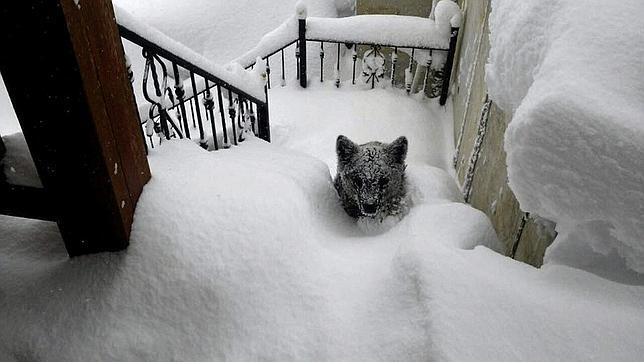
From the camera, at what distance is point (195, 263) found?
1927mm

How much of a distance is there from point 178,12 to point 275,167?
7.12 m

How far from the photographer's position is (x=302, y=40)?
674 cm

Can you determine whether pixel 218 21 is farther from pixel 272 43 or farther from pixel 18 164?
pixel 18 164

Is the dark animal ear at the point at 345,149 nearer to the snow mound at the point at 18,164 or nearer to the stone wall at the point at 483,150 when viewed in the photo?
the stone wall at the point at 483,150

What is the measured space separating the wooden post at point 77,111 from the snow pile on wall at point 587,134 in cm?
169

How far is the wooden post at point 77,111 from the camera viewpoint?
1481 millimetres

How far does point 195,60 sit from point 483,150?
250 cm

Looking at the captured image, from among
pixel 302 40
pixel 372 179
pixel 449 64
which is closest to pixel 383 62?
pixel 449 64

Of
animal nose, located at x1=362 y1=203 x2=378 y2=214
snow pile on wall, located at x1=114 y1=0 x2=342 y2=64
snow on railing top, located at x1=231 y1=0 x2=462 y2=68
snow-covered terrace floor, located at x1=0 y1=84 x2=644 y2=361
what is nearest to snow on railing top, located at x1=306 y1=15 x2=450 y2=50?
snow on railing top, located at x1=231 y1=0 x2=462 y2=68

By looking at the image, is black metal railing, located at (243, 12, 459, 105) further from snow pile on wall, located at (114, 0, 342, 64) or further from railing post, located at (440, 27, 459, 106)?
snow pile on wall, located at (114, 0, 342, 64)

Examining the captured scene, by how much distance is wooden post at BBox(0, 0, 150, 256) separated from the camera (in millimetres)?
1481

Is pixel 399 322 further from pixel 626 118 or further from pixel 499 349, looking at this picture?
pixel 626 118

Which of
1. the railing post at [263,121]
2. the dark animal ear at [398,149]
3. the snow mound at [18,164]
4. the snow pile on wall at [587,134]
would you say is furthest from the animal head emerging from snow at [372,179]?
the snow mound at [18,164]

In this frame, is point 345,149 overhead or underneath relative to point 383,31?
underneath
